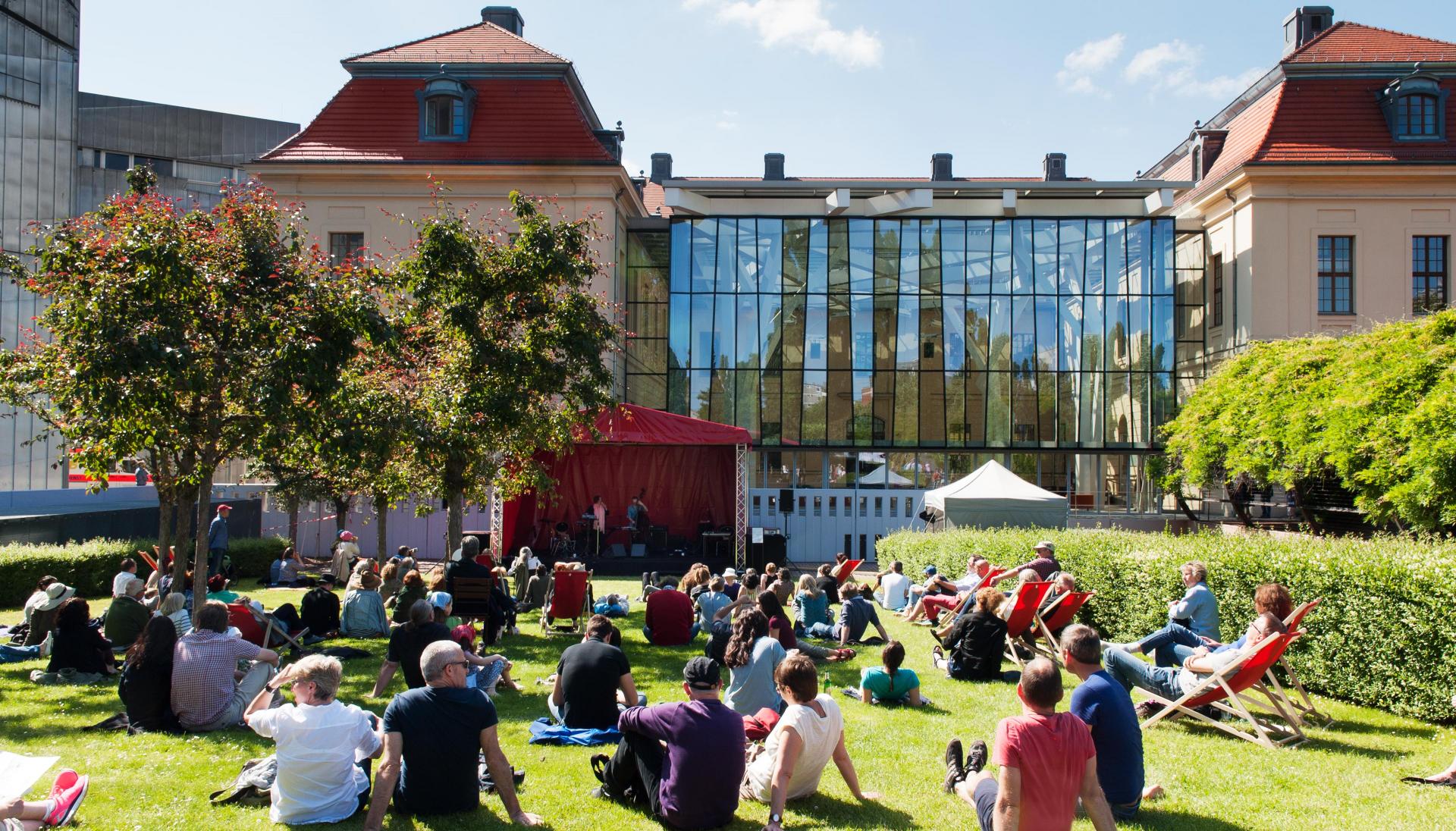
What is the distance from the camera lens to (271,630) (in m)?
10.1

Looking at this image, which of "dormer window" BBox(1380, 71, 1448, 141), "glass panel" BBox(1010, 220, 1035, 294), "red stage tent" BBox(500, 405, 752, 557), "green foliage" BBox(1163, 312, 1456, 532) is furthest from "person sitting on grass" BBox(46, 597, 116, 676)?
"dormer window" BBox(1380, 71, 1448, 141)

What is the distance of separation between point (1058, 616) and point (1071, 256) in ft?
69.0

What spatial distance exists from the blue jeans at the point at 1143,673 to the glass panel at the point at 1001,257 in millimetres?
23092

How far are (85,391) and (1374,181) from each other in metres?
30.4

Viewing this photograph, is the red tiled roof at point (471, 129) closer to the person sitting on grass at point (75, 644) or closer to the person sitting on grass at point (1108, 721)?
the person sitting on grass at point (75, 644)

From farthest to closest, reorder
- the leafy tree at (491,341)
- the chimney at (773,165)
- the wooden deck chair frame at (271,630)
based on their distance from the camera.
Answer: the chimney at (773,165)
the leafy tree at (491,341)
the wooden deck chair frame at (271,630)

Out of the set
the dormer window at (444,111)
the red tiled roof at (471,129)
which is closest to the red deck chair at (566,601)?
the red tiled roof at (471,129)

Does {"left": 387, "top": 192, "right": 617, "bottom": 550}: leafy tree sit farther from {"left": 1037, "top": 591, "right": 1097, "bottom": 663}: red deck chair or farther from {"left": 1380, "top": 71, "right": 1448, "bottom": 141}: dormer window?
{"left": 1380, "top": 71, "right": 1448, "bottom": 141}: dormer window

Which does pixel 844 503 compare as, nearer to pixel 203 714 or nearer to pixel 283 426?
pixel 283 426

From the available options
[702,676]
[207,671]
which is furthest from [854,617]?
[207,671]

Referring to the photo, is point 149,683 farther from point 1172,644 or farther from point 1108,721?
point 1172,644

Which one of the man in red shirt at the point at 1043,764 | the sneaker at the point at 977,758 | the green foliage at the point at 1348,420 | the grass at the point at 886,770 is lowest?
the grass at the point at 886,770

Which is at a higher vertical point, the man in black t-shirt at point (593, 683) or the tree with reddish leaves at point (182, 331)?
the tree with reddish leaves at point (182, 331)

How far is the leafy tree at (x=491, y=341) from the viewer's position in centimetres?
1384
